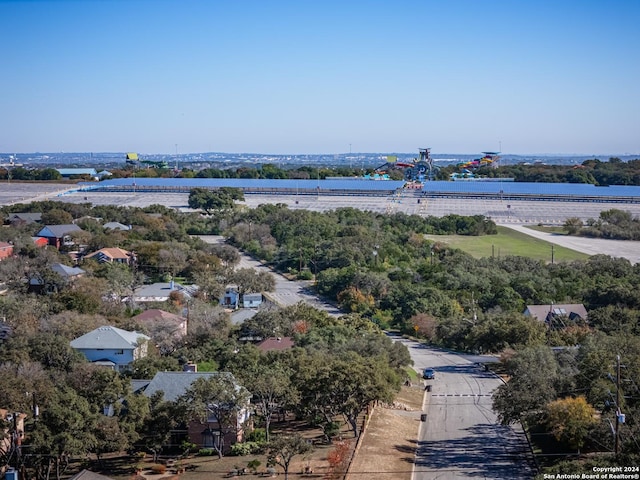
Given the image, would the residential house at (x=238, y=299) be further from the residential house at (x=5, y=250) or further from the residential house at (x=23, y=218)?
the residential house at (x=23, y=218)

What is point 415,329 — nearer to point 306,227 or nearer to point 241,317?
point 241,317

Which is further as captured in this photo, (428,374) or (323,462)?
(428,374)

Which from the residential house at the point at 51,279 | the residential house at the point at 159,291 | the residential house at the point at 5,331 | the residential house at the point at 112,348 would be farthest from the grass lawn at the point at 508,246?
the residential house at the point at 5,331

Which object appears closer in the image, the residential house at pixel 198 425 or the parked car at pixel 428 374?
the residential house at pixel 198 425

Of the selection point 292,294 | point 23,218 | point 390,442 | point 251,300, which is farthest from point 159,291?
point 23,218

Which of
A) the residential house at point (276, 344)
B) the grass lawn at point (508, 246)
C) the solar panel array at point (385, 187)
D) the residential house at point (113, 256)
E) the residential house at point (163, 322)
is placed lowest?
the grass lawn at point (508, 246)

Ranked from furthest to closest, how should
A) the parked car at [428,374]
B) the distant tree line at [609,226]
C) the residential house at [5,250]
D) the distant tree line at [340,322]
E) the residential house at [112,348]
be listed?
the distant tree line at [609,226] < the residential house at [5,250] < the parked car at [428,374] < the residential house at [112,348] < the distant tree line at [340,322]

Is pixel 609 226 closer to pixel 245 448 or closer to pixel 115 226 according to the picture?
pixel 115 226
